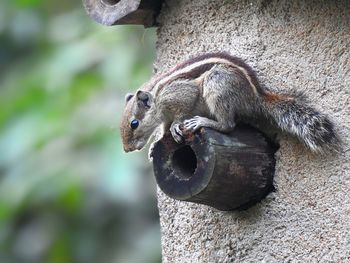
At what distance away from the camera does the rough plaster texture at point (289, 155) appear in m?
2.61

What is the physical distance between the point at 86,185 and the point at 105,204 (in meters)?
1.05

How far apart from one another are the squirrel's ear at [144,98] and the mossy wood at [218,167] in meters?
0.16

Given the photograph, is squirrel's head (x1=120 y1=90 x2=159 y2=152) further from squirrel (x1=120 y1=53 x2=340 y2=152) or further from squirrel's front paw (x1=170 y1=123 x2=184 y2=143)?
squirrel's front paw (x1=170 y1=123 x2=184 y2=143)

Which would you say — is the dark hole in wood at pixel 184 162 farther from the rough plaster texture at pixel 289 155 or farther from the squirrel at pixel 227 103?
the rough plaster texture at pixel 289 155

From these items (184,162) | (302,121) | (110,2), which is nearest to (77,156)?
(110,2)

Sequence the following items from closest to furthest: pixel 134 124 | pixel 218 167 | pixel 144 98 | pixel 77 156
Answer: pixel 218 167 < pixel 144 98 < pixel 134 124 < pixel 77 156

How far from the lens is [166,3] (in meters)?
3.02

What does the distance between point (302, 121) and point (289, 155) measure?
0.12 m

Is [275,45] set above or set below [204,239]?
above

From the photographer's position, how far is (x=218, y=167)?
8.37 ft

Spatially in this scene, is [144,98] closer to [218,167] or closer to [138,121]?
[138,121]

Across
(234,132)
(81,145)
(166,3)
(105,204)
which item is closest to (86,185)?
(81,145)

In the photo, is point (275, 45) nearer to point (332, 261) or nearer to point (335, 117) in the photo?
point (335, 117)

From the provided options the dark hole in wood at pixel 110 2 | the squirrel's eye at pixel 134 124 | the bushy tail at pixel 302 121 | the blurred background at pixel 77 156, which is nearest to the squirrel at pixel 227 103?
the bushy tail at pixel 302 121
